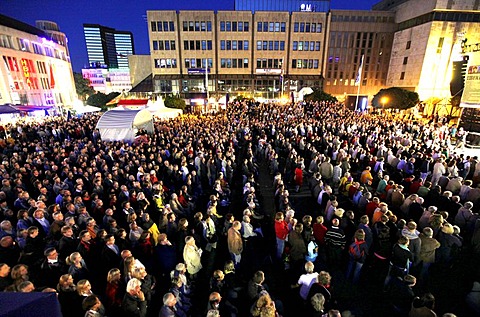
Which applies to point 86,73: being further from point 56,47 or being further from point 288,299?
point 288,299

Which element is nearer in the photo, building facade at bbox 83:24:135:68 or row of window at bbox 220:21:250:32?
row of window at bbox 220:21:250:32

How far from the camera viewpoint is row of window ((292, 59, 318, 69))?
44.2 m

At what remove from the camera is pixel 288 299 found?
5.07m

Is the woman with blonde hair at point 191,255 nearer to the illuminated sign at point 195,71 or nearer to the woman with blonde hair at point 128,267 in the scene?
the woman with blonde hair at point 128,267

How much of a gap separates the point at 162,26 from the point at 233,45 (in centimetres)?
1185

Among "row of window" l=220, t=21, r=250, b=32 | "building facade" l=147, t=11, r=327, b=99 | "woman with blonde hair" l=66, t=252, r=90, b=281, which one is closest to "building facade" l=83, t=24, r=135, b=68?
"building facade" l=147, t=11, r=327, b=99

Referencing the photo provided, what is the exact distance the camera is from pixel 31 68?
41562mm

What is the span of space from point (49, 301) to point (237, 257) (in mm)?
3825

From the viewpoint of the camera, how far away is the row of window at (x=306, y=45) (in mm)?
43375

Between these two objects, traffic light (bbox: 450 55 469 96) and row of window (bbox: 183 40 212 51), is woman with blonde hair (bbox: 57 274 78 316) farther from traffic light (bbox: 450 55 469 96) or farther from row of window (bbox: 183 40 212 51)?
row of window (bbox: 183 40 212 51)

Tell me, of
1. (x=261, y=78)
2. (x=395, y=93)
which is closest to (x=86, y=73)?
(x=261, y=78)

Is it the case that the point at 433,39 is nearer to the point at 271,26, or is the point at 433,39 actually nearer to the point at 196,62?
the point at 271,26

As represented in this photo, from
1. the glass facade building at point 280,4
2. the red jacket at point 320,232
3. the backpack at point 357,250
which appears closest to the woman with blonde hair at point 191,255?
the red jacket at point 320,232

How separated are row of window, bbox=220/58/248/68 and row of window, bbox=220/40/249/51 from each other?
1.57 meters
